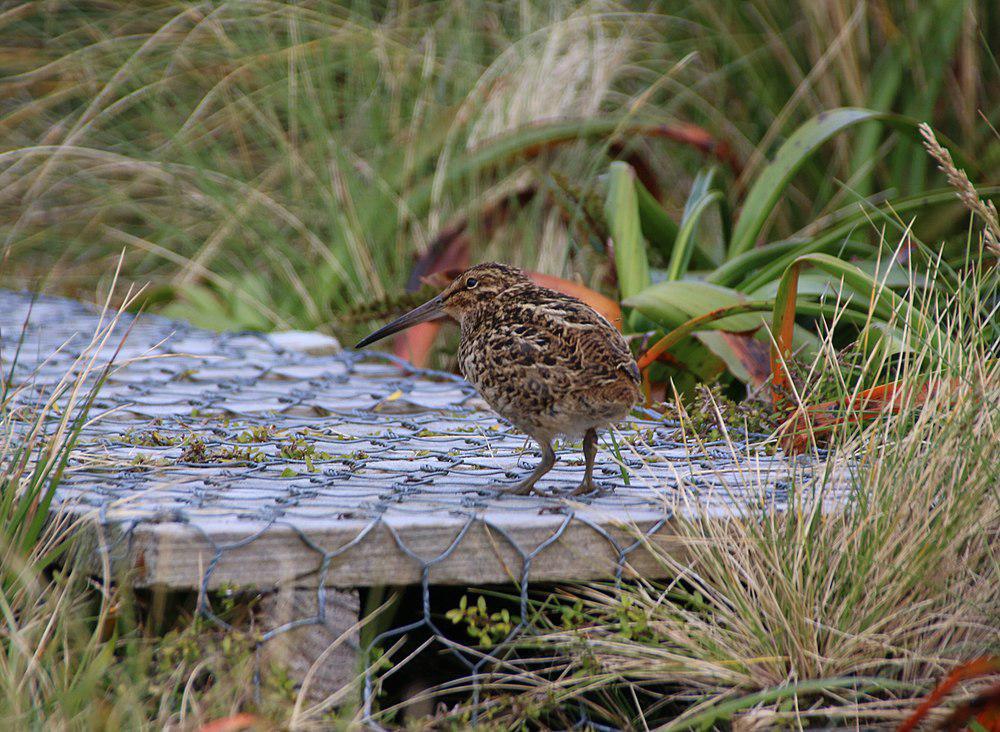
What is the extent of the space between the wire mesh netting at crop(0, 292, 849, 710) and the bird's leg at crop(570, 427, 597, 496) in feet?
0.15

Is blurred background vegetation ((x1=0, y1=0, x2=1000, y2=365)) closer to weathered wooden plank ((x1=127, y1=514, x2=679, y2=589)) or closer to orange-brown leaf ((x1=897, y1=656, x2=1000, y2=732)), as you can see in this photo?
weathered wooden plank ((x1=127, y1=514, x2=679, y2=589))

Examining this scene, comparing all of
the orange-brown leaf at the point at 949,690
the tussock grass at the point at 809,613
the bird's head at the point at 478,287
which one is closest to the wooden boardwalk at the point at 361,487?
the tussock grass at the point at 809,613

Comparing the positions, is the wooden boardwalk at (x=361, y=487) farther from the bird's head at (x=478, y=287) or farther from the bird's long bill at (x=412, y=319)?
the bird's head at (x=478, y=287)

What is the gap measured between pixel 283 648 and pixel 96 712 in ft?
1.40

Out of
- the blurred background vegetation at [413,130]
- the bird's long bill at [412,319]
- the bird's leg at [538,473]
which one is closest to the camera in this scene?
the bird's leg at [538,473]

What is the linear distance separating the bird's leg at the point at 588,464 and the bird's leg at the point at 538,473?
0.10m

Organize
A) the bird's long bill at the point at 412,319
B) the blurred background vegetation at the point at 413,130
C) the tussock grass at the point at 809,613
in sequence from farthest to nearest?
1. the blurred background vegetation at the point at 413,130
2. the bird's long bill at the point at 412,319
3. the tussock grass at the point at 809,613

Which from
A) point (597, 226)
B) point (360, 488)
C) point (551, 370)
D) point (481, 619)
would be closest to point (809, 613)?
point (481, 619)

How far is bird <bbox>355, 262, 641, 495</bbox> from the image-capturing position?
2951 millimetres

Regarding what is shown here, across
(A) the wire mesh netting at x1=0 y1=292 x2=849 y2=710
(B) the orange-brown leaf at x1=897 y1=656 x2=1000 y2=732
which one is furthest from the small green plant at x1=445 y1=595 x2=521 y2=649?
(B) the orange-brown leaf at x1=897 y1=656 x2=1000 y2=732

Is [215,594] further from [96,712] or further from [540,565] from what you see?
[540,565]

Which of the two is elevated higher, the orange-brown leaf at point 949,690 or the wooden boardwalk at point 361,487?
the orange-brown leaf at point 949,690

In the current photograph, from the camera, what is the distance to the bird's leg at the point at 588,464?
2981 millimetres

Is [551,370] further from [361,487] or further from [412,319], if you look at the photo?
[412,319]
